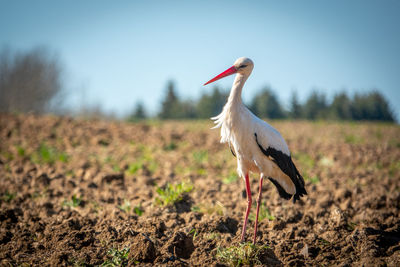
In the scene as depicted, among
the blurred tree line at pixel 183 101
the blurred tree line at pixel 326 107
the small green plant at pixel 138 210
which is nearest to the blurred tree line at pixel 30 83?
the blurred tree line at pixel 183 101

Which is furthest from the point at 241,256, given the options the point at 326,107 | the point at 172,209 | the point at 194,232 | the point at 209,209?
the point at 326,107

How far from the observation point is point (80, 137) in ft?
36.1

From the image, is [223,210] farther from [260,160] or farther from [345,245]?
[345,245]

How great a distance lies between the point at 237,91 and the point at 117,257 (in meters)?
2.35

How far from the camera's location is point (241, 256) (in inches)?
120

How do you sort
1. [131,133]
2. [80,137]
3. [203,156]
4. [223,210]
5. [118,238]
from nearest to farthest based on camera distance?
[118,238] < [223,210] < [203,156] < [80,137] < [131,133]

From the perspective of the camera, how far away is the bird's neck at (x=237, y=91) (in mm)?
3613

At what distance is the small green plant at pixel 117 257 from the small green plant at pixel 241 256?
3.26 feet

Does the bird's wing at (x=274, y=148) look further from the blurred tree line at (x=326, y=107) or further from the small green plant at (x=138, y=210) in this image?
the blurred tree line at (x=326, y=107)

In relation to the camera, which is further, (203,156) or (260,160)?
(203,156)

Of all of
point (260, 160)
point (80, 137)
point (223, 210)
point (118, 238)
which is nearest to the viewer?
point (118, 238)

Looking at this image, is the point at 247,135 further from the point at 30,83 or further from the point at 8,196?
the point at 30,83

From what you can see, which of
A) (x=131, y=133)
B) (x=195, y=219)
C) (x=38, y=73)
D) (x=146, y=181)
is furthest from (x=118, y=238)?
(x=38, y=73)

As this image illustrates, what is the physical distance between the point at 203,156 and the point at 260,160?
5831 mm
